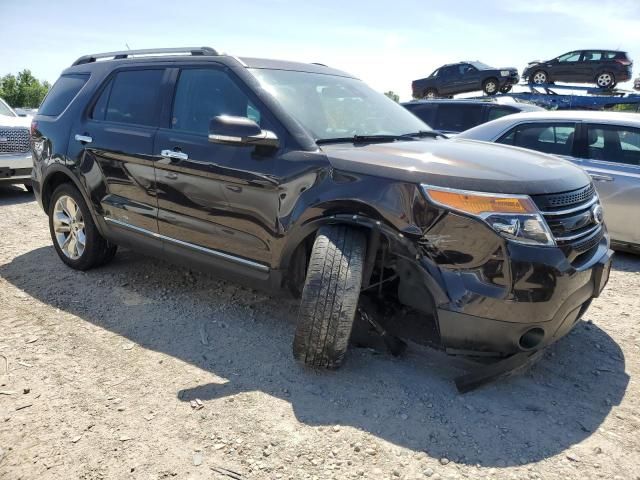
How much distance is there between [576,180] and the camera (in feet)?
9.27

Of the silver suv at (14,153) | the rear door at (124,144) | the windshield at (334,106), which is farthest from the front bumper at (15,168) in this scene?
the windshield at (334,106)

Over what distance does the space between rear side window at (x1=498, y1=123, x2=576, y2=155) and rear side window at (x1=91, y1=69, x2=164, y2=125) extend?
3804mm

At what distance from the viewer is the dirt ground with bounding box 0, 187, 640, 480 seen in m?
2.23

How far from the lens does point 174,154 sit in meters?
3.44

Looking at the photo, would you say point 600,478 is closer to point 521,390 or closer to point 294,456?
point 521,390

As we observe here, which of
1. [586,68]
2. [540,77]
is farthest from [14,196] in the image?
[586,68]

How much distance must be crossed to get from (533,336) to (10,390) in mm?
2749

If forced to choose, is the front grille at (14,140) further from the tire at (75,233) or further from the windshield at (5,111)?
the tire at (75,233)

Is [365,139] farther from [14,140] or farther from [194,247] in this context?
[14,140]

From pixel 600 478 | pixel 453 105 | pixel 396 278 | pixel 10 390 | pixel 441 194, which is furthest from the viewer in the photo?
pixel 453 105

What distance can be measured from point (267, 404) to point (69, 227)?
2.92 meters

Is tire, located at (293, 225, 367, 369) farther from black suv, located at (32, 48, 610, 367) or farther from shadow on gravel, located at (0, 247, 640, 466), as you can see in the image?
shadow on gravel, located at (0, 247, 640, 466)

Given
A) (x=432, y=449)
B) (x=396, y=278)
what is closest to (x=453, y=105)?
(x=396, y=278)

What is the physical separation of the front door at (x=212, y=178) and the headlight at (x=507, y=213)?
1098 millimetres
